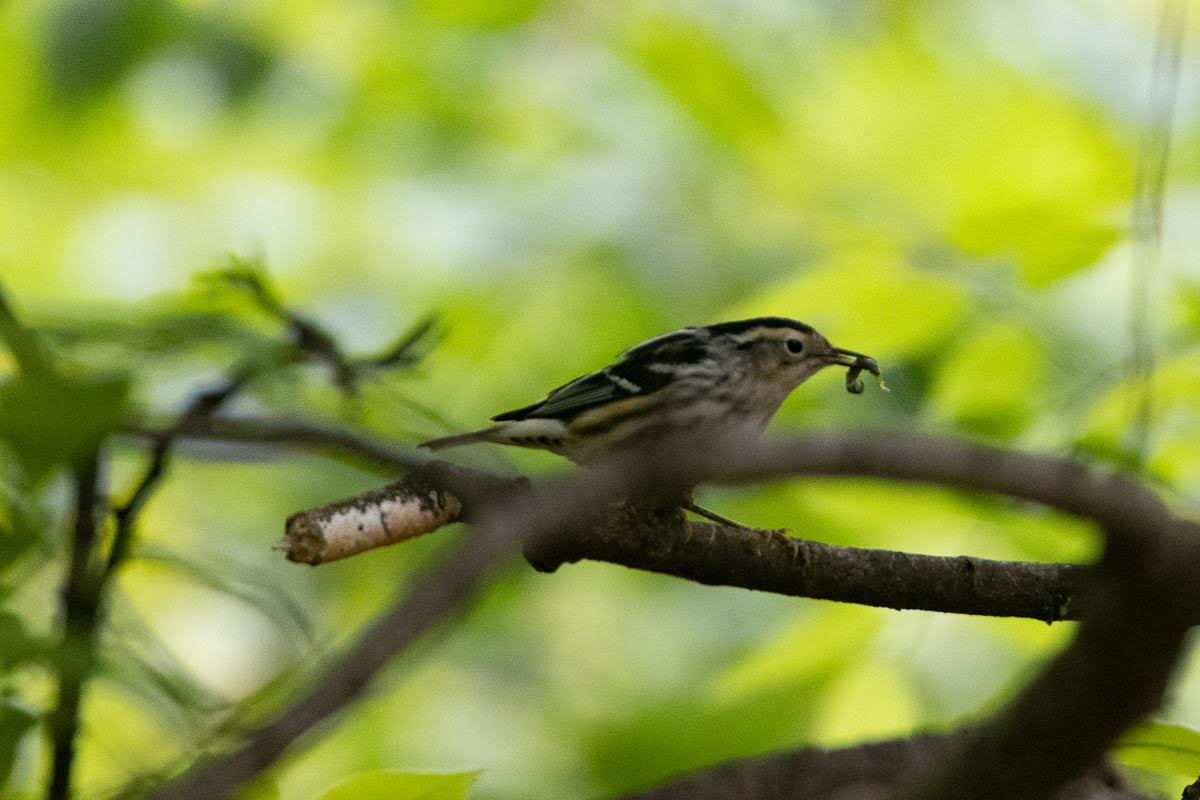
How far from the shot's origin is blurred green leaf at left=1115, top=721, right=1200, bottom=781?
1345 millimetres

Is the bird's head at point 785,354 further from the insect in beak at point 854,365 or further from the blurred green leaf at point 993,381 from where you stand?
the blurred green leaf at point 993,381

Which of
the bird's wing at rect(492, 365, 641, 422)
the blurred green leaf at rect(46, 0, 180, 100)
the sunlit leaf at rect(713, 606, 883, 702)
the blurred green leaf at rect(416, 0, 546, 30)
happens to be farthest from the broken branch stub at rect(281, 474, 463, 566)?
the blurred green leaf at rect(46, 0, 180, 100)

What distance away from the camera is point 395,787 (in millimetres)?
1215

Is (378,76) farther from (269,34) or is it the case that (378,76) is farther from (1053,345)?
(1053,345)

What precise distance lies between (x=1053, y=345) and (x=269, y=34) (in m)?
2.90

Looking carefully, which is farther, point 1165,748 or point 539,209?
point 539,209

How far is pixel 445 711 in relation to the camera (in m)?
4.23

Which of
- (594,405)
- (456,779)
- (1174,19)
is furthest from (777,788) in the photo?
(1174,19)

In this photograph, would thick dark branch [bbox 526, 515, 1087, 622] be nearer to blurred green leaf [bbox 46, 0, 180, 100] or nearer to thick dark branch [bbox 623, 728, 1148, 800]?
thick dark branch [bbox 623, 728, 1148, 800]

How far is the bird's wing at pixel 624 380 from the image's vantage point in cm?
248

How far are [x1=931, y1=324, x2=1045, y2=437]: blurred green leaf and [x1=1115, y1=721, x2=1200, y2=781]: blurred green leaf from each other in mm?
827

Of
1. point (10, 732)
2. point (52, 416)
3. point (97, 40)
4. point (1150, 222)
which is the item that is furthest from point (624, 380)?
point (97, 40)

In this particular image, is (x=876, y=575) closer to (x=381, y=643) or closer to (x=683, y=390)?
(x=683, y=390)

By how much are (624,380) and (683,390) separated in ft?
0.41
